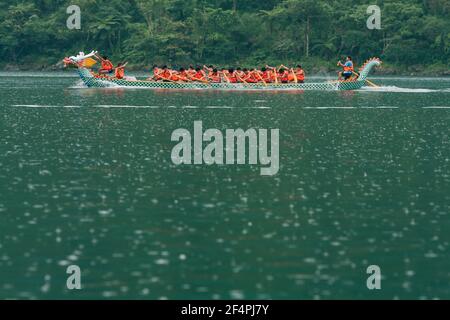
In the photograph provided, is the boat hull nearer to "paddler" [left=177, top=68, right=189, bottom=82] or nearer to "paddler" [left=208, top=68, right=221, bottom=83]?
"paddler" [left=177, top=68, right=189, bottom=82]

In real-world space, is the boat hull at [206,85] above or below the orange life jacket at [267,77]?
below

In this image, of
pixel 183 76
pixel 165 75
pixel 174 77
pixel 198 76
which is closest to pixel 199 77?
pixel 198 76

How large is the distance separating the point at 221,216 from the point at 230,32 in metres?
91.8

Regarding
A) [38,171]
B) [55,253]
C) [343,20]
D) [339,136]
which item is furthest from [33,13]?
[55,253]

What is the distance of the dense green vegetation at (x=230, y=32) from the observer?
108938 millimetres

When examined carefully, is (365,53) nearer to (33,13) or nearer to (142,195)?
(33,13)

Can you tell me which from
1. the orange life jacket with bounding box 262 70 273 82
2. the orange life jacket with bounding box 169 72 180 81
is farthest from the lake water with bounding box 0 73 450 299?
the orange life jacket with bounding box 169 72 180 81

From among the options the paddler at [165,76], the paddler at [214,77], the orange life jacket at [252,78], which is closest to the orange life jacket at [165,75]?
the paddler at [165,76]

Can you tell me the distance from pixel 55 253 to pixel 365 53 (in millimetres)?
92795

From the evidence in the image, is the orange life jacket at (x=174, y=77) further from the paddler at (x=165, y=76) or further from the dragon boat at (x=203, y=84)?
the dragon boat at (x=203, y=84)

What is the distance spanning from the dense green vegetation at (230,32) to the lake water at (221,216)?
65892 millimetres

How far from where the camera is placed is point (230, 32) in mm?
114125

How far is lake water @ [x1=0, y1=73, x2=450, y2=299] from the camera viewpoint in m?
18.2

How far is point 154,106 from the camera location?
193ft
